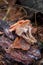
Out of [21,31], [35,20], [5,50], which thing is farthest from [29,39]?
[35,20]

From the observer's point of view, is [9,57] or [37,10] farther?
[37,10]

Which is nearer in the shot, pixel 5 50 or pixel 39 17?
pixel 5 50

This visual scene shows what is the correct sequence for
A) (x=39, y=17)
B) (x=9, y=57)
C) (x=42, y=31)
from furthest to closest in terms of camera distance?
(x=39, y=17) < (x=42, y=31) < (x=9, y=57)

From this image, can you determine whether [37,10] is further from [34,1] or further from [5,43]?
[5,43]

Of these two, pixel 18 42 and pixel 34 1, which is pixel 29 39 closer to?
pixel 18 42

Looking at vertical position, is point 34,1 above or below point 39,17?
above

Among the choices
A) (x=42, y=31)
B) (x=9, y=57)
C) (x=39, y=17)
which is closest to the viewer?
(x=9, y=57)

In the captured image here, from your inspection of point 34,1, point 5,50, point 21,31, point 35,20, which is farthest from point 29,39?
point 34,1

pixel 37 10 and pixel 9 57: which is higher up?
pixel 37 10

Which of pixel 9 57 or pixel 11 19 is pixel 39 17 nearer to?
pixel 11 19
